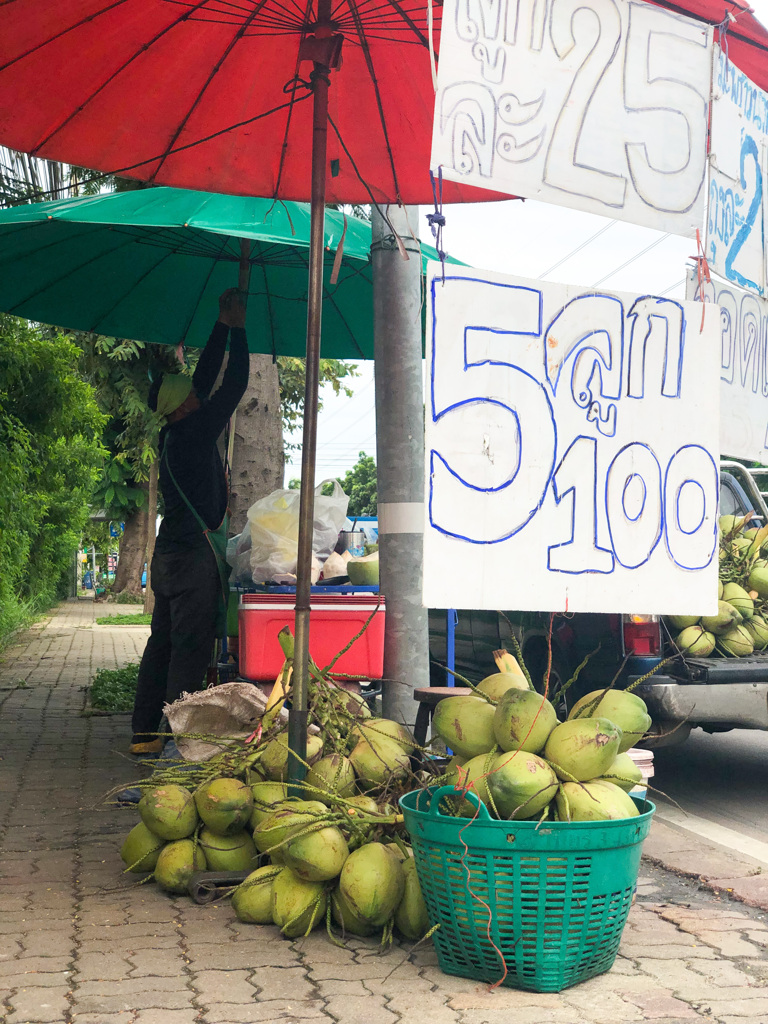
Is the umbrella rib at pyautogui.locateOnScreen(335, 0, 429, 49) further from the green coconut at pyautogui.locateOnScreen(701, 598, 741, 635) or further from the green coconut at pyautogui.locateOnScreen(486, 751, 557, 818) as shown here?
the green coconut at pyautogui.locateOnScreen(701, 598, 741, 635)

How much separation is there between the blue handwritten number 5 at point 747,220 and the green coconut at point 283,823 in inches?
86.5

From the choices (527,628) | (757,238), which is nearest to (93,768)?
(527,628)

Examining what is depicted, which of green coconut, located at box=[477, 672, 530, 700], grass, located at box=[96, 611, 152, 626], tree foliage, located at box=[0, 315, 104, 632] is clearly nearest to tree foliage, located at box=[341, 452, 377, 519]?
grass, located at box=[96, 611, 152, 626]

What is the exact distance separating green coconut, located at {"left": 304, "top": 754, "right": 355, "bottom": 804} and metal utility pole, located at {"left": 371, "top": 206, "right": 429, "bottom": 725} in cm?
119

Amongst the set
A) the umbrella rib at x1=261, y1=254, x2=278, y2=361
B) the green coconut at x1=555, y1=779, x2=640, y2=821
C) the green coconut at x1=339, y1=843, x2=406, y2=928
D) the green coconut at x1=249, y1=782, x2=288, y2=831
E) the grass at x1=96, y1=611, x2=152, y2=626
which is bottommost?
the grass at x1=96, y1=611, x2=152, y2=626

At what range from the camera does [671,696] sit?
522 centimetres

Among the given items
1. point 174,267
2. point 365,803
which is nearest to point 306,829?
point 365,803

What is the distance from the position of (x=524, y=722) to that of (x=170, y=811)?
4.63ft

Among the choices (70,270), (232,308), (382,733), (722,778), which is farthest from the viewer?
(722,778)

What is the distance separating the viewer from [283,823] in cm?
321

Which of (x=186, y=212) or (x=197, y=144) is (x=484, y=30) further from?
(x=186, y=212)

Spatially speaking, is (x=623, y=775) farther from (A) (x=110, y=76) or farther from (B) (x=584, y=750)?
(A) (x=110, y=76)

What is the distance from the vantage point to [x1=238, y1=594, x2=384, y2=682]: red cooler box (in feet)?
14.3

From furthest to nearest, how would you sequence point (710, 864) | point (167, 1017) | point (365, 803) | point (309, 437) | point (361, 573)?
point (361, 573) → point (710, 864) → point (309, 437) → point (365, 803) → point (167, 1017)
